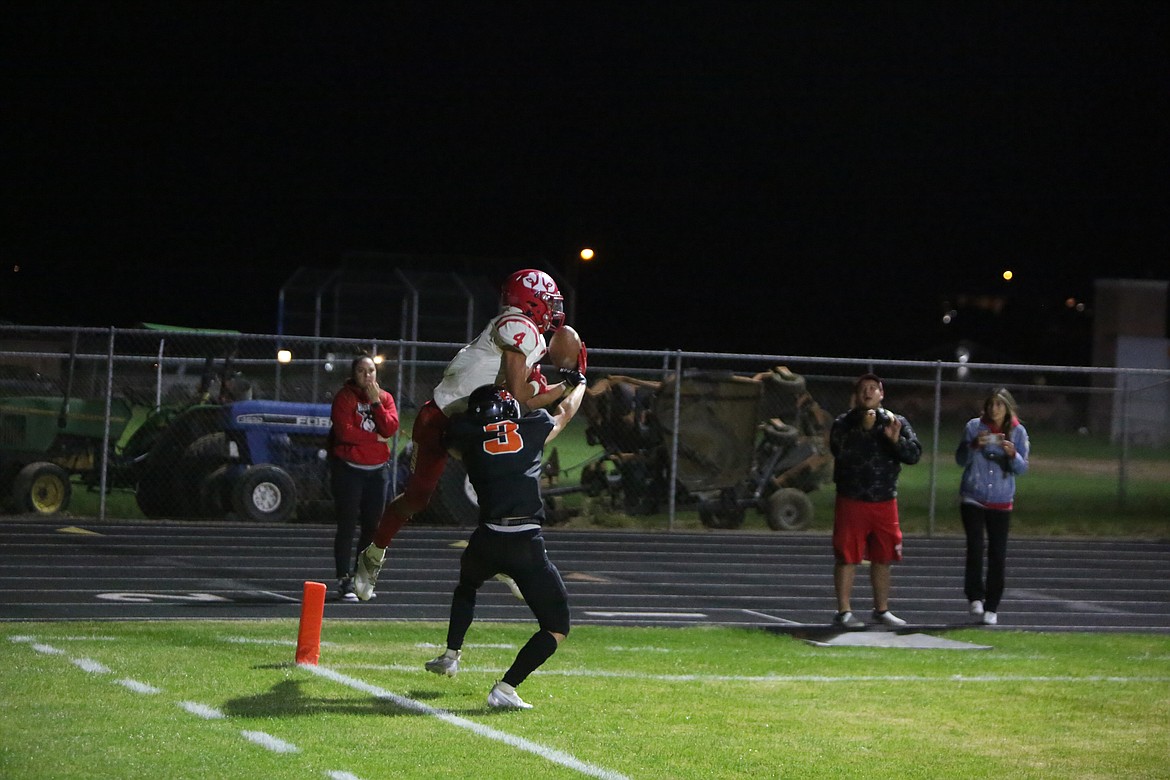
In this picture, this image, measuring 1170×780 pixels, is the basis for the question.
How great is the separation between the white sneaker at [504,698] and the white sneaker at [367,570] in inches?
47.4

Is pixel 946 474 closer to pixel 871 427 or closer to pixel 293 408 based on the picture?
pixel 293 408

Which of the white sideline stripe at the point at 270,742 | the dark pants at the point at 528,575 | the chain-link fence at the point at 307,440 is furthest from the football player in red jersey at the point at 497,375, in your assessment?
the chain-link fence at the point at 307,440

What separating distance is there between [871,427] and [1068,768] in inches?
196

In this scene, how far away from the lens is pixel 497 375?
7820mm

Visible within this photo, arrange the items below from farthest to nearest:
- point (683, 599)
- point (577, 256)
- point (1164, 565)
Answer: point (577, 256)
point (1164, 565)
point (683, 599)

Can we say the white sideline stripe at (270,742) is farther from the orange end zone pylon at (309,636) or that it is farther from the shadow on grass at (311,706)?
the orange end zone pylon at (309,636)

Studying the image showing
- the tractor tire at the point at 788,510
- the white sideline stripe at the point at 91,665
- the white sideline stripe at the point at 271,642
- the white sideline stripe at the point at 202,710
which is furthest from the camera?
the tractor tire at the point at 788,510

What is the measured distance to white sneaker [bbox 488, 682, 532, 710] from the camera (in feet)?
25.4

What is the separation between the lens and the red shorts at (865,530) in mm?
11961

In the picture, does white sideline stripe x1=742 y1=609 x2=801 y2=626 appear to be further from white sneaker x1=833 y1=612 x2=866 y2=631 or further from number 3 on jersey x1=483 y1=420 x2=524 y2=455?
number 3 on jersey x1=483 y1=420 x2=524 y2=455

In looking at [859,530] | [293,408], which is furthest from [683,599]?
[293,408]

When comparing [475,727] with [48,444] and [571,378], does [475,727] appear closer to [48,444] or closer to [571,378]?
[571,378]

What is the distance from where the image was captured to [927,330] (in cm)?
6775

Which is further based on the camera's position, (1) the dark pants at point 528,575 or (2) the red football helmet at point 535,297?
(1) the dark pants at point 528,575
